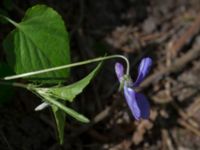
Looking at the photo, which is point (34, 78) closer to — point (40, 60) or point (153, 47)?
point (40, 60)

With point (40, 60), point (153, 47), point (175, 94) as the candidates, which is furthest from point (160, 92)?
point (40, 60)

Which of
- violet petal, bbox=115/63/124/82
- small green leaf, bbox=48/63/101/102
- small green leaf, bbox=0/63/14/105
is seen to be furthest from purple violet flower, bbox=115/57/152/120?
small green leaf, bbox=0/63/14/105

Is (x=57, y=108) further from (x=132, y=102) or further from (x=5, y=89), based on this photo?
(x=5, y=89)

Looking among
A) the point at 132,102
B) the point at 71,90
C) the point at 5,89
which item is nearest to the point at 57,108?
the point at 71,90

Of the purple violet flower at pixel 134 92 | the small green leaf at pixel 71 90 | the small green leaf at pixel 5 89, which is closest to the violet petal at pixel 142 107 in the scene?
the purple violet flower at pixel 134 92

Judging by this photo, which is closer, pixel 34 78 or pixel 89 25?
pixel 34 78
